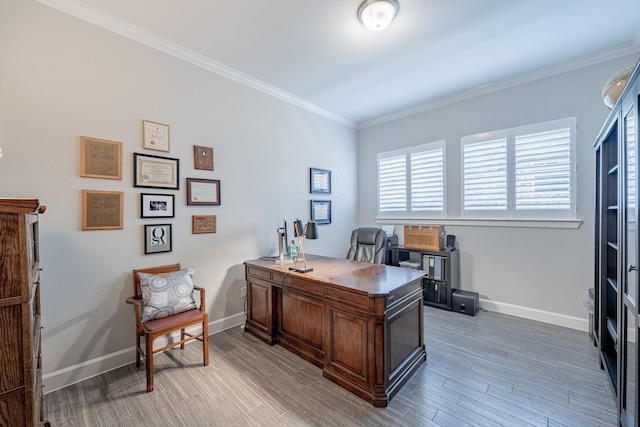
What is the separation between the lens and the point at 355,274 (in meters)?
2.40

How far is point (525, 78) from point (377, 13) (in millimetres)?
2290

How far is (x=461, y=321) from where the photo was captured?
10.6ft

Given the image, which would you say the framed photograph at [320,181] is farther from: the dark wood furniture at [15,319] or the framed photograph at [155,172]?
the dark wood furniture at [15,319]

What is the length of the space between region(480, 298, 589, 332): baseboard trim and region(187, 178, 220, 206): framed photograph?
360 cm

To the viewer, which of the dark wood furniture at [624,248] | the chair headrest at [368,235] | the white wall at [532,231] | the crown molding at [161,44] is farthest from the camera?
the chair headrest at [368,235]

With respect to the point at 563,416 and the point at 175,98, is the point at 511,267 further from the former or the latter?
the point at 175,98

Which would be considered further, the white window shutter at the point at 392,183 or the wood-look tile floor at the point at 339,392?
the white window shutter at the point at 392,183

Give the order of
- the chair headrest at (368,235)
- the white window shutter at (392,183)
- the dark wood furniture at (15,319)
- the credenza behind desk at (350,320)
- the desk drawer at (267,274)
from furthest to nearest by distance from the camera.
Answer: the white window shutter at (392,183)
the chair headrest at (368,235)
the desk drawer at (267,274)
the credenza behind desk at (350,320)
the dark wood furniture at (15,319)

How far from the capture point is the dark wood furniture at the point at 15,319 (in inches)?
40.9

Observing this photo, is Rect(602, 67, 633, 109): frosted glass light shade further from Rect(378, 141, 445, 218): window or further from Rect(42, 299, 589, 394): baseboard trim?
Rect(42, 299, 589, 394): baseboard trim

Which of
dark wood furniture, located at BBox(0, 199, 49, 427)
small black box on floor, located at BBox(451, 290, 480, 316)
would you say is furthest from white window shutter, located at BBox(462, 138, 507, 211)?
dark wood furniture, located at BBox(0, 199, 49, 427)

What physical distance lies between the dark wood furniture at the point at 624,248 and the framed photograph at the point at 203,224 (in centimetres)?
318

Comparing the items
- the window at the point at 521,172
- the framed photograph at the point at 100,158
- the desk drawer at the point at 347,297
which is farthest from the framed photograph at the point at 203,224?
the window at the point at 521,172

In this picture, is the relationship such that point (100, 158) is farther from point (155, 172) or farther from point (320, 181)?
point (320, 181)
